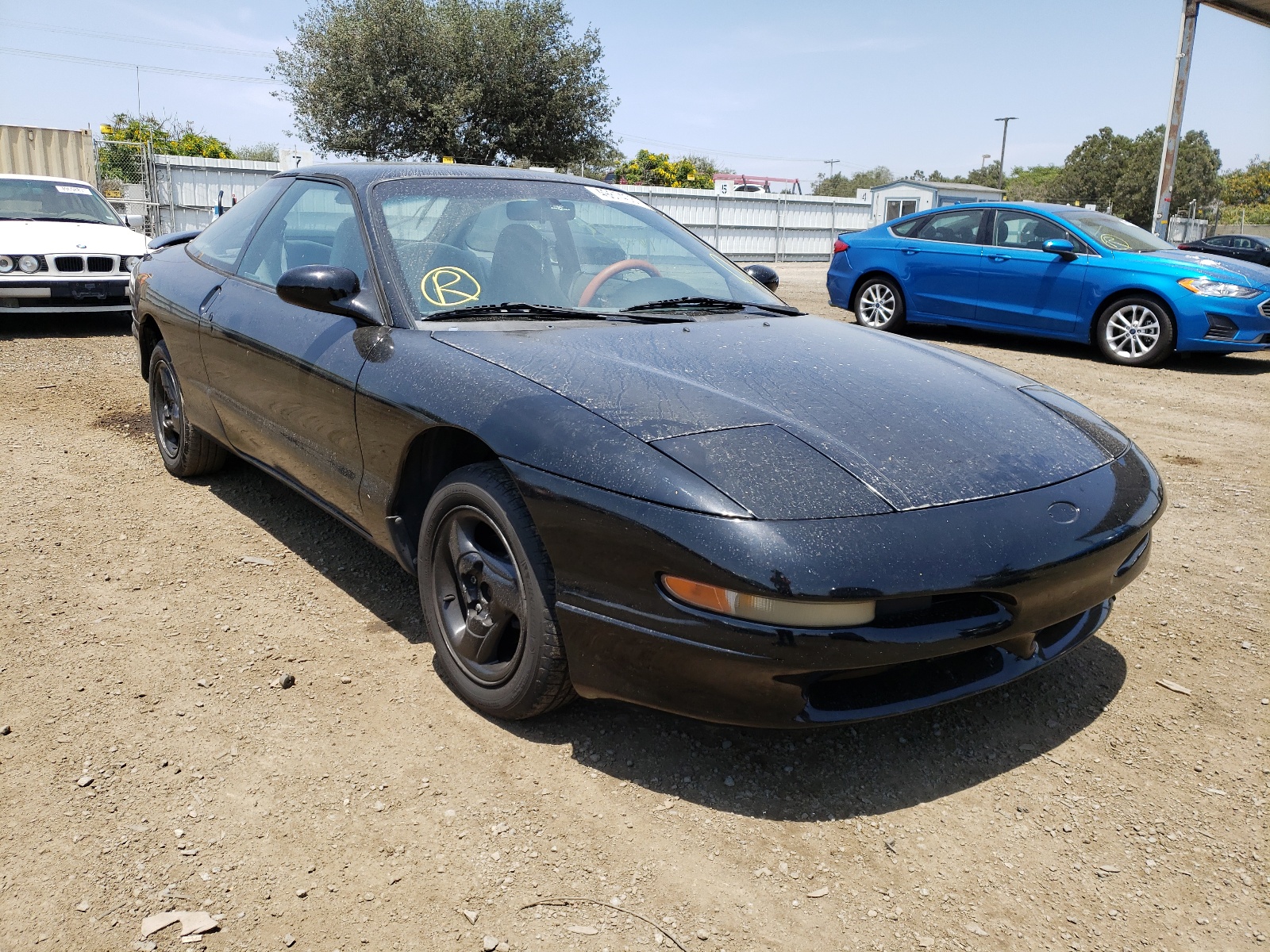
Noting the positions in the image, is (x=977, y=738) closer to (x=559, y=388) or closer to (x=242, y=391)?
(x=559, y=388)

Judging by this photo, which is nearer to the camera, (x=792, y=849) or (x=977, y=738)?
(x=792, y=849)

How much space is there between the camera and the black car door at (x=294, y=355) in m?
3.03

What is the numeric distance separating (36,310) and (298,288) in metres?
7.37

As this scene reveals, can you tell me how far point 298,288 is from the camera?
2.96 metres

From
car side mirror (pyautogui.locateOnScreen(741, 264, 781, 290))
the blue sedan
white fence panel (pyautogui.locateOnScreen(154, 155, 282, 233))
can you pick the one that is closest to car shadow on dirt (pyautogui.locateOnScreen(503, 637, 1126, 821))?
car side mirror (pyautogui.locateOnScreen(741, 264, 781, 290))

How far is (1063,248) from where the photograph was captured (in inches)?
343

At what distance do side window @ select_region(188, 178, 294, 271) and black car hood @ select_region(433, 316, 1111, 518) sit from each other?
1610mm

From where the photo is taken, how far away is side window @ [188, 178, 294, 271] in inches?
155

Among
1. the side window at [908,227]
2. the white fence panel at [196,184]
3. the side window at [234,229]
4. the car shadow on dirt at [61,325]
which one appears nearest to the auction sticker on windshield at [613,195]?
the side window at [234,229]

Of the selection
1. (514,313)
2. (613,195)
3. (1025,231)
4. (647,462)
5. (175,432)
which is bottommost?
(175,432)

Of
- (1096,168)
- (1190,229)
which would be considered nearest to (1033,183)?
(1096,168)

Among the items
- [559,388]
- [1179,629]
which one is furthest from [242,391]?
[1179,629]

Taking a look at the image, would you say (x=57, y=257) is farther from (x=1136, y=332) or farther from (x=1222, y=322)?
(x=1222, y=322)

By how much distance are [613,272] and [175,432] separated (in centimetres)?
259
